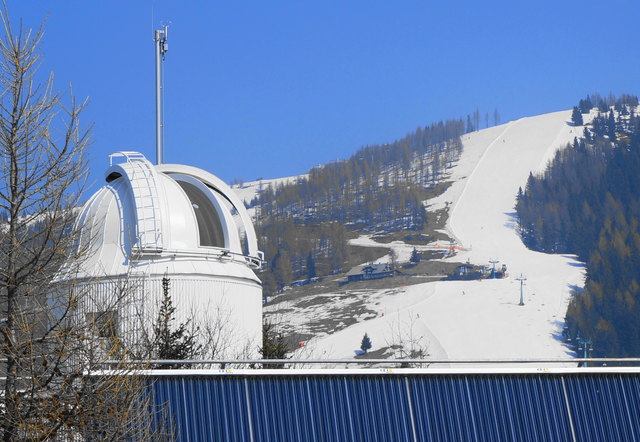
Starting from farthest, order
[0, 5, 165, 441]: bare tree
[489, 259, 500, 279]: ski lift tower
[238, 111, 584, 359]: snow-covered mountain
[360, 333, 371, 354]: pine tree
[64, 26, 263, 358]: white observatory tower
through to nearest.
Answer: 1. [489, 259, 500, 279]: ski lift tower
2. [238, 111, 584, 359]: snow-covered mountain
3. [360, 333, 371, 354]: pine tree
4. [64, 26, 263, 358]: white observatory tower
5. [0, 5, 165, 441]: bare tree

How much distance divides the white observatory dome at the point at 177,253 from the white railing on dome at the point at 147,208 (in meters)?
0.03

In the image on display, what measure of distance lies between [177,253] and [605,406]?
19728 mm

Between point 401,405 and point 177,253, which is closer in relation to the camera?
point 401,405

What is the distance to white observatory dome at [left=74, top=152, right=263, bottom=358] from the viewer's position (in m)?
31.8

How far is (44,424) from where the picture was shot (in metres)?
11.9

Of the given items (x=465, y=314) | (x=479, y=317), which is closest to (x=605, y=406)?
(x=479, y=317)

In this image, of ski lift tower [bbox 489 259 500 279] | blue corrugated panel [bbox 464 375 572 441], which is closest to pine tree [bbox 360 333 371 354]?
ski lift tower [bbox 489 259 500 279]

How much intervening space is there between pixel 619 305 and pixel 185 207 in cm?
11769

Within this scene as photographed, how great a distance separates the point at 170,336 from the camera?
1189 inches

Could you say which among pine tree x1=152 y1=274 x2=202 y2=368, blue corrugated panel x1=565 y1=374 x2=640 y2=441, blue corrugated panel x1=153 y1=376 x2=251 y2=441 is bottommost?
blue corrugated panel x1=565 y1=374 x2=640 y2=441

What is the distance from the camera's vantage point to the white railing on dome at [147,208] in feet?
105

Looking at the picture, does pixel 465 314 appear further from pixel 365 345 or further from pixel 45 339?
pixel 45 339

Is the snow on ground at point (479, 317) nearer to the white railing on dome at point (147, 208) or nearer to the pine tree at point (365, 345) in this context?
the pine tree at point (365, 345)

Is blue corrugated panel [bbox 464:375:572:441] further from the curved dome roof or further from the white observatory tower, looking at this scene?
the curved dome roof
